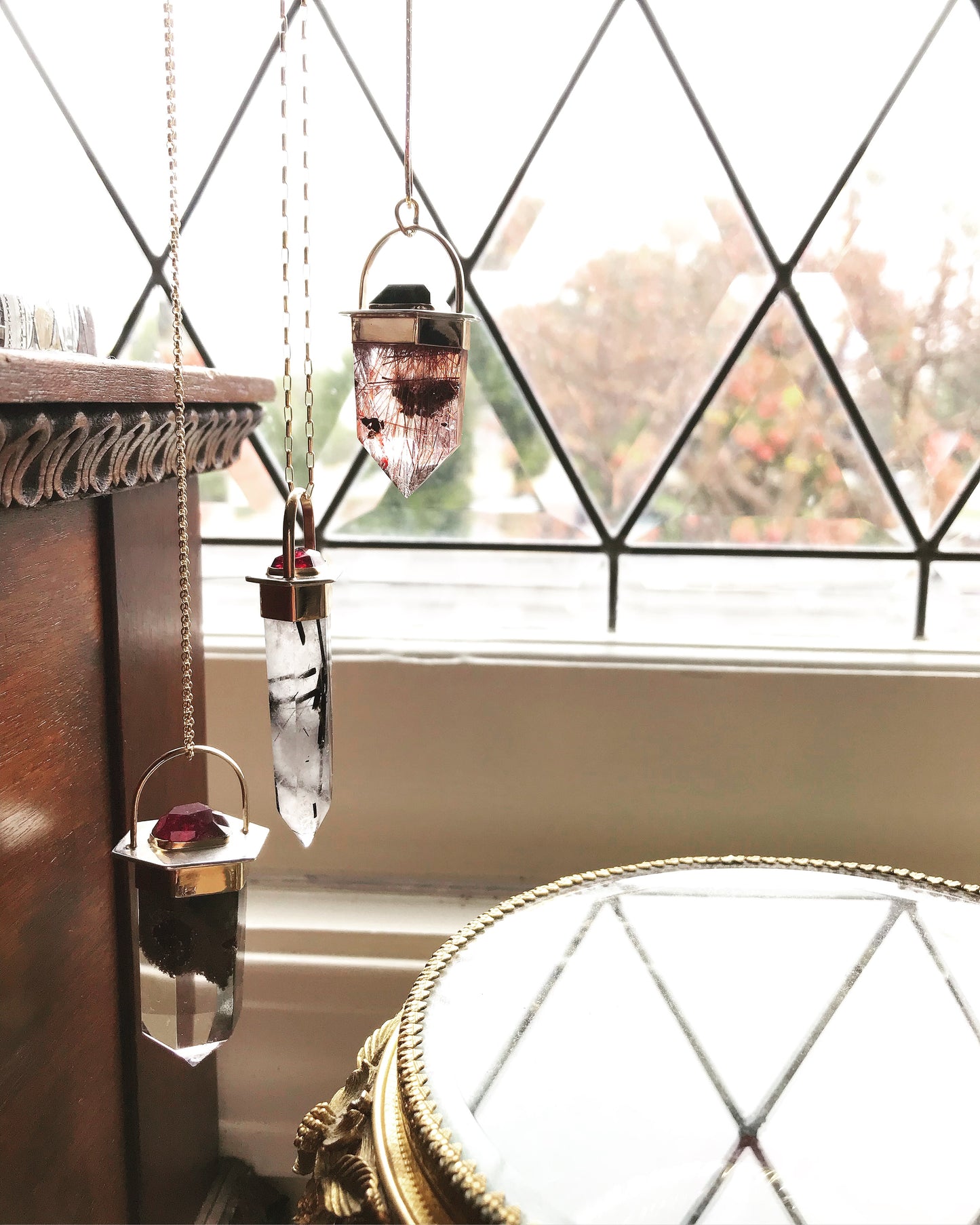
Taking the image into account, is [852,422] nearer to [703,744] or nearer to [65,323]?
[703,744]

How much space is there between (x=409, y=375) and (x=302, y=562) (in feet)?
0.38

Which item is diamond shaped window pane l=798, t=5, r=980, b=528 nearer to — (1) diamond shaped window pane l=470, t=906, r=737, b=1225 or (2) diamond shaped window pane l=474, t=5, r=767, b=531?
(2) diamond shaped window pane l=474, t=5, r=767, b=531

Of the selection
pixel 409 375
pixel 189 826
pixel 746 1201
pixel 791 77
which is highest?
pixel 791 77

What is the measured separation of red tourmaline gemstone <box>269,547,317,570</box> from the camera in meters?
0.52

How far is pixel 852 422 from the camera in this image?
1.07 m

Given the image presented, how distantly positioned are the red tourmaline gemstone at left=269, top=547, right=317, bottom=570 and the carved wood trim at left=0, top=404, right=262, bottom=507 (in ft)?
0.40

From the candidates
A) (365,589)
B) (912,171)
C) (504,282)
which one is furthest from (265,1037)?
(912,171)

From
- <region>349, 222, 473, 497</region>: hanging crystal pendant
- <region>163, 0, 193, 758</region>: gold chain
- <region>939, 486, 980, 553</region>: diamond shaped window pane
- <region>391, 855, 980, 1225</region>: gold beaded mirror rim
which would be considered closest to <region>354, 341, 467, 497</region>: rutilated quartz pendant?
<region>349, 222, 473, 497</region>: hanging crystal pendant

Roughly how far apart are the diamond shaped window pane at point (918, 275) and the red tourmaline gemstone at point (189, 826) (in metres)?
0.84

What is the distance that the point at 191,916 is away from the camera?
0.52m

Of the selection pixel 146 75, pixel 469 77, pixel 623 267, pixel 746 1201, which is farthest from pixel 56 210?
pixel 746 1201

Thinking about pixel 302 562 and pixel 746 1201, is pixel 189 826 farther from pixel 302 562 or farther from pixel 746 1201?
pixel 746 1201

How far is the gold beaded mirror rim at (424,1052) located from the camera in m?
0.45

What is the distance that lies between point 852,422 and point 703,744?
0.39 m
